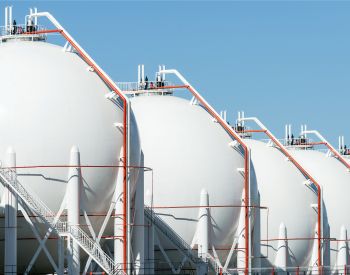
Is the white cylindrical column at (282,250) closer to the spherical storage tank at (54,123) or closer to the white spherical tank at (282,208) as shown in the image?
the white spherical tank at (282,208)

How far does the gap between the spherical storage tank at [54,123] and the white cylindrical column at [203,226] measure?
18.7ft

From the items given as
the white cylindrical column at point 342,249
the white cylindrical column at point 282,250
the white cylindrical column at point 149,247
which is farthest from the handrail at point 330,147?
the white cylindrical column at point 149,247

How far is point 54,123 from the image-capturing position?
3434cm

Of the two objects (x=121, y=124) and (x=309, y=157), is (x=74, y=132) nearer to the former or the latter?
(x=121, y=124)

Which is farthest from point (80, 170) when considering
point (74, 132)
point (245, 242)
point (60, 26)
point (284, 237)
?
point (284, 237)

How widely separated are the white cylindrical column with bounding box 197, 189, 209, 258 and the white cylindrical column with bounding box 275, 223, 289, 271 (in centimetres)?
799

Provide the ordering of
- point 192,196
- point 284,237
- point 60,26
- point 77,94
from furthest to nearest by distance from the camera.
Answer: point 284,237
point 192,196
point 60,26
point 77,94

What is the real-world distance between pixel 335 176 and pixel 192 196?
17987 mm

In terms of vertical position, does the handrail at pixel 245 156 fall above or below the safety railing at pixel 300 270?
above

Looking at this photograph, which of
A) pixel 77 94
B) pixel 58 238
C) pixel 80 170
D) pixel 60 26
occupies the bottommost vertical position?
pixel 58 238

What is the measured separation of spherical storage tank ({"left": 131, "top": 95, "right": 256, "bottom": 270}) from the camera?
137 ft

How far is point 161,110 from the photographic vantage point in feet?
143

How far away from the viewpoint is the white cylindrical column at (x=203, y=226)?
41719 mm

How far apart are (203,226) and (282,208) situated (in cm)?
927
